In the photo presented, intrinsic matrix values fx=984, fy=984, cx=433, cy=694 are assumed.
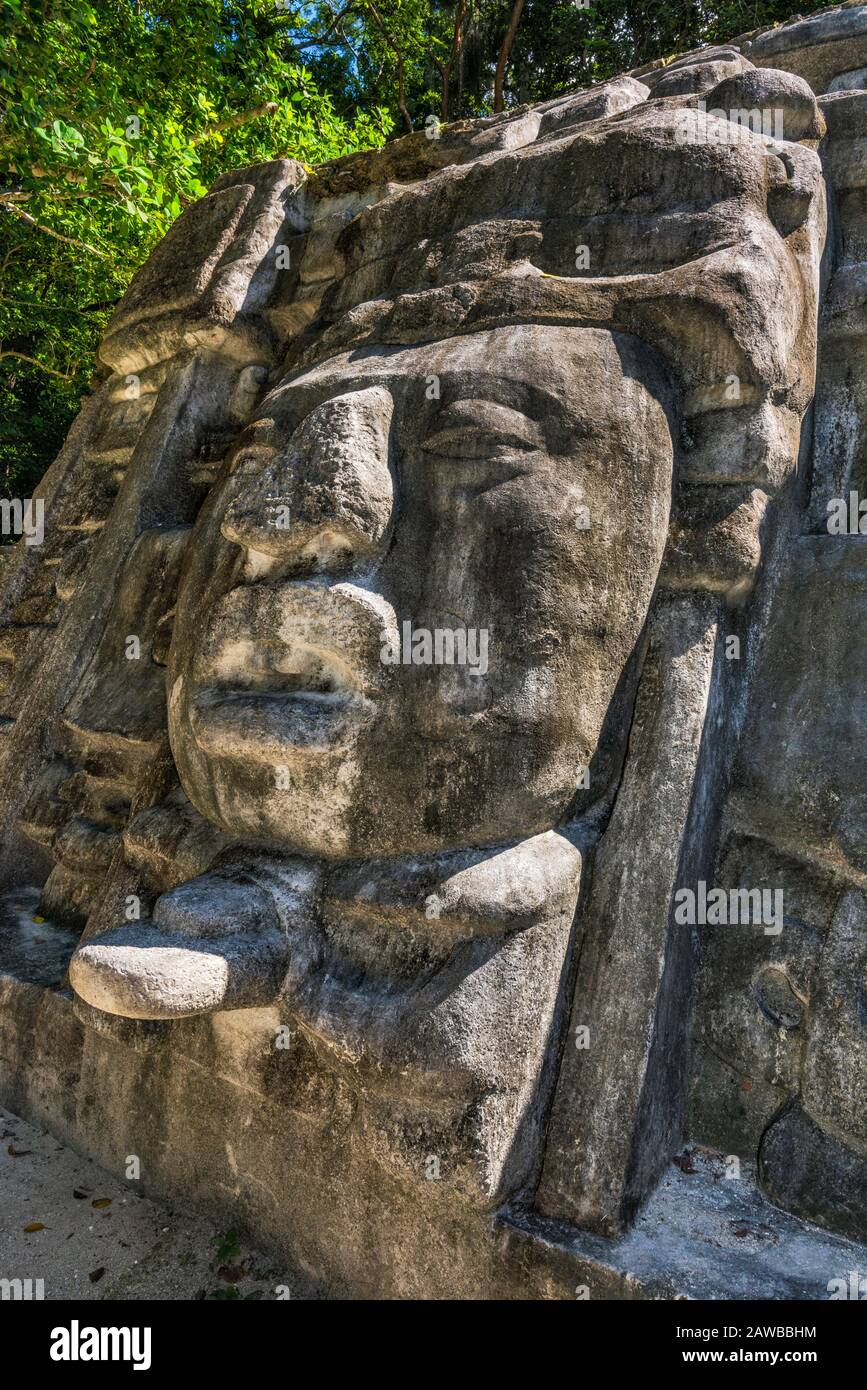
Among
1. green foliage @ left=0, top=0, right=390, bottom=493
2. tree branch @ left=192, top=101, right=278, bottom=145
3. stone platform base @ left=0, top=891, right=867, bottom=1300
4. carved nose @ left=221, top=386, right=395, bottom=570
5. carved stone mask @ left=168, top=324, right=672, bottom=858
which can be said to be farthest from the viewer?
tree branch @ left=192, top=101, right=278, bottom=145

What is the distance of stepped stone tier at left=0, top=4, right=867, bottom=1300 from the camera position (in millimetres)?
2367

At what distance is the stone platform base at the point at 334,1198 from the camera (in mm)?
2270

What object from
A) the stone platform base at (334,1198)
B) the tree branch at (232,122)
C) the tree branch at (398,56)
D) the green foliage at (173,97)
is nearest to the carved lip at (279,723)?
the stone platform base at (334,1198)

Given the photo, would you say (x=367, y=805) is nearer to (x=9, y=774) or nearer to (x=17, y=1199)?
(x=17, y=1199)

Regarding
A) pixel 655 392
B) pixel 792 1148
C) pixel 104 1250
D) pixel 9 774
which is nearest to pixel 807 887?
pixel 792 1148

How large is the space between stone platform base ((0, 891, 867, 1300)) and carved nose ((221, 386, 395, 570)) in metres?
1.31

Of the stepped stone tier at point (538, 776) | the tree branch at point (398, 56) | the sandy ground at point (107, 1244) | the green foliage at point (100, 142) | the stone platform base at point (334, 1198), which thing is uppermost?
the tree branch at point (398, 56)

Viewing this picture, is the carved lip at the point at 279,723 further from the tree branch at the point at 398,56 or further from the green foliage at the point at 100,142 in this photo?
the tree branch at the point at 398,56

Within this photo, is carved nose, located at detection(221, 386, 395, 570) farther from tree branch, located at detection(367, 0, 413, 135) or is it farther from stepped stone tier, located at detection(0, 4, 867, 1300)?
tree branch, located at detection(367, 0, 413, 135)

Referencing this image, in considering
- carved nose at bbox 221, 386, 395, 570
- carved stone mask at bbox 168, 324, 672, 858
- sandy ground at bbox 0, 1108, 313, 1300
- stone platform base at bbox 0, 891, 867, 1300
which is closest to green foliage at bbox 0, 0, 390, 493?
carved nose at bbox 221, 386, 395, 570

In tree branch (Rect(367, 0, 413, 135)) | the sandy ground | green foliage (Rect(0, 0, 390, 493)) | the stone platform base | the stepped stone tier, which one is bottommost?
the sandy ground

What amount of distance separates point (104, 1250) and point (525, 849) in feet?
Result: 5.86

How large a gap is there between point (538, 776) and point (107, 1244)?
1.94 metres

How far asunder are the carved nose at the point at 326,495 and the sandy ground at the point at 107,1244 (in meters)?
2.00
